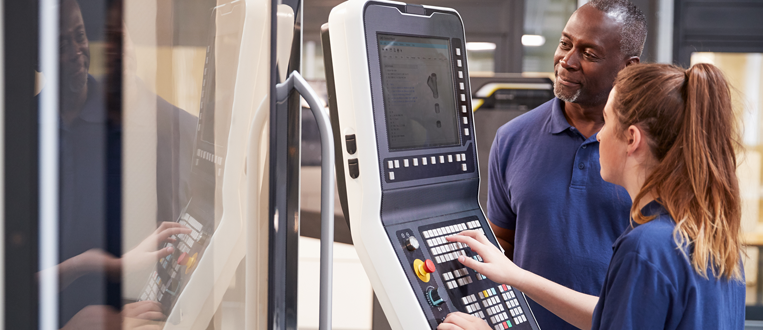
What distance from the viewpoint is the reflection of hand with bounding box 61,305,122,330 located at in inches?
17.3

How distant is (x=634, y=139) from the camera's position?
96 cm

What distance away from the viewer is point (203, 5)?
66 centimetres

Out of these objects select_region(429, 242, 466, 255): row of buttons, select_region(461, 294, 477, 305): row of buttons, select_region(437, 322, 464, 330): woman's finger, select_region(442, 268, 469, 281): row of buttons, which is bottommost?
select_region(437, 322, 464, 330): woman's finger

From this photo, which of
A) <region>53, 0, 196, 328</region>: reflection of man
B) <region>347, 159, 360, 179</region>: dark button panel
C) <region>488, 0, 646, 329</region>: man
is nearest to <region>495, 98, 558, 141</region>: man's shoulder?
<region>488, 0, 646, 329</region>: man

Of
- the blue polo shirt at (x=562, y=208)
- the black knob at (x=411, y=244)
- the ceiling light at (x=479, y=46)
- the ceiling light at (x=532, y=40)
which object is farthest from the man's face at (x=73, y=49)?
the ceiling light at (x=532, y=40)

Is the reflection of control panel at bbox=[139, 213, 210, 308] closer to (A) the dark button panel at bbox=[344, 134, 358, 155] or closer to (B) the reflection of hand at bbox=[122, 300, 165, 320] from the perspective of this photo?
(B) the reflection of hand at bbox=[122, 300, 165, 320]

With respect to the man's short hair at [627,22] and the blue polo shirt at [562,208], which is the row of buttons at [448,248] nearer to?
the blue polo shirt at [562,208]

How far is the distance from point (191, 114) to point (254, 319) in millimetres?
385

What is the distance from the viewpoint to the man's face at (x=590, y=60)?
1.45 metres

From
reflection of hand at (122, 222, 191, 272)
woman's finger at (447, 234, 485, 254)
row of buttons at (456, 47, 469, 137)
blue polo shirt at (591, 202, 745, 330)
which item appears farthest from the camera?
row of buttons at (456, 47, 469, 137)

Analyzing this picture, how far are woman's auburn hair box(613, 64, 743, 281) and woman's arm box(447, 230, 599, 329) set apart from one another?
244 millimetres

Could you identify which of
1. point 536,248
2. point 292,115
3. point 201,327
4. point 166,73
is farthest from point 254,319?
point 536,248

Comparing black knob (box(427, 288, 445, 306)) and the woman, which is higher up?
the woman

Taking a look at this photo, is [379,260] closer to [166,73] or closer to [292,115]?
[292,115]
